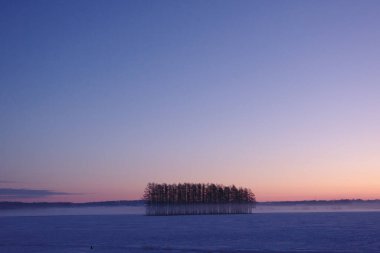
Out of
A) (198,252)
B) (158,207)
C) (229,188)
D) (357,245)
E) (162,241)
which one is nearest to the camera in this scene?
(198,252)

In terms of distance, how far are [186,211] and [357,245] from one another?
378 ft

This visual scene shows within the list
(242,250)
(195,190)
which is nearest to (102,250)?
(242,250)

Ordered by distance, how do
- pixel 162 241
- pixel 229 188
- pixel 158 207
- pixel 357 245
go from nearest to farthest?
pixel 357 245 → pixel 162 241 → pixel 158 207 → pixel 229 188

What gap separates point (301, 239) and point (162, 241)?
37.2 ft

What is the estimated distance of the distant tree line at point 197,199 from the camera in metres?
148

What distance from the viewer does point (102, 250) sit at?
3522 cm

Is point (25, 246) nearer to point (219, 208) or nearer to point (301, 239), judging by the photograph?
point (301, 239)

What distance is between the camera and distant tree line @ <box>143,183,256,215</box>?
148m

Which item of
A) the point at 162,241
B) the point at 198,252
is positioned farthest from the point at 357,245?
the point at 162,241

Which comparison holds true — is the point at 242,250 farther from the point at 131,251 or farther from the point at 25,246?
the point at 25,246

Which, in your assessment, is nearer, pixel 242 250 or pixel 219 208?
pixel 242 250

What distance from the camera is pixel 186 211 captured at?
5925 inches

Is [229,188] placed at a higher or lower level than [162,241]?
higher

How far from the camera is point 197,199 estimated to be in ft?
516
